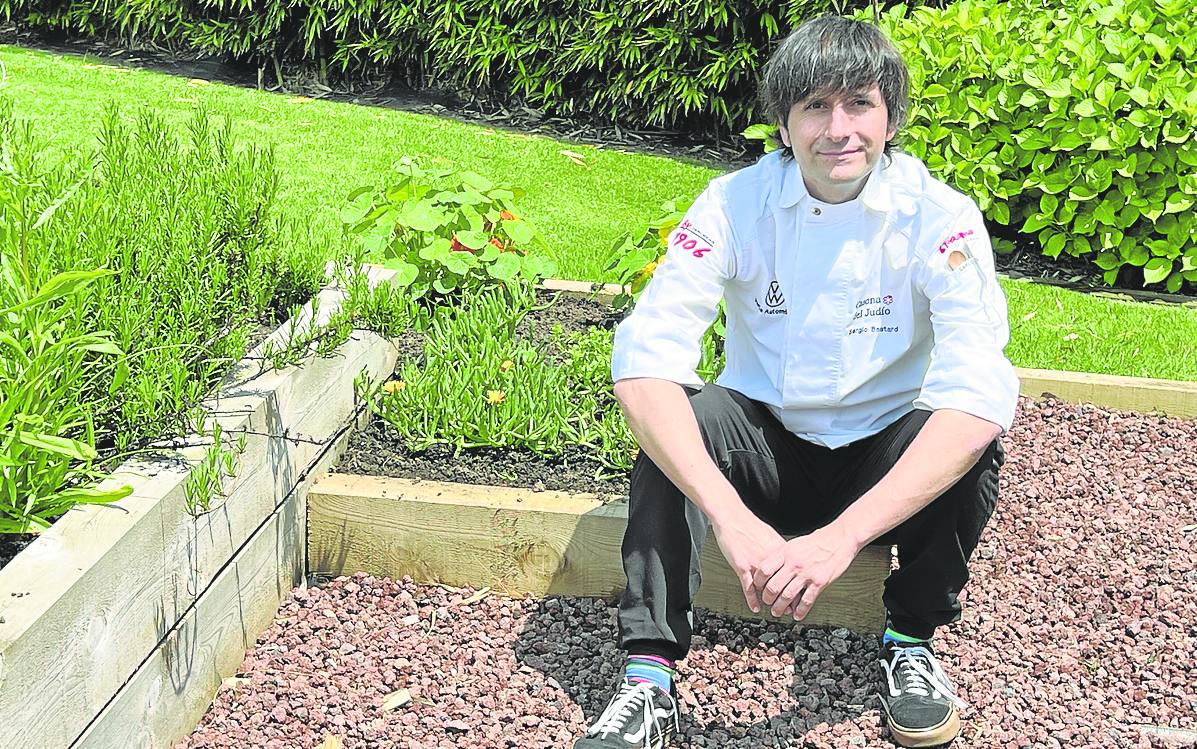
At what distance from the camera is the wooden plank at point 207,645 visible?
7.36ft

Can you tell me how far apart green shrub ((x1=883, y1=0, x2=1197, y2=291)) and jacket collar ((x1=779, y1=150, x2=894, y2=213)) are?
2.89 metres

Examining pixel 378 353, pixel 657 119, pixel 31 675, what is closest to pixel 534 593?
pixel 378 353

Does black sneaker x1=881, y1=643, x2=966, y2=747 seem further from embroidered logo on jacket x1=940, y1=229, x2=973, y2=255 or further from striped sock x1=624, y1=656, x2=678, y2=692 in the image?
embroidered logo on jacket x1=940, y1=229, x2=973, y2=255

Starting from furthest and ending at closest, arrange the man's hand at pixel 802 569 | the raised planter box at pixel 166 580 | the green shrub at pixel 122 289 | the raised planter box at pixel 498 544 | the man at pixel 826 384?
1. the raised planter box at pixel 498 544
2. the man at pixel 826 384
3. the man's hand at pixel 802 569
4. the green shrub at pixel 122 289
5. the raised planter box at pixel 166 580

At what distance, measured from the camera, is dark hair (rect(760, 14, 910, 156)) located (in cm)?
248

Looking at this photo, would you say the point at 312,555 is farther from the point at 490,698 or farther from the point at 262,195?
the point at 262,195

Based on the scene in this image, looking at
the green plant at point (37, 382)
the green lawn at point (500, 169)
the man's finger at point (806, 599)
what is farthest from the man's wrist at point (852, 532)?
the green lawn at point (500, 169)

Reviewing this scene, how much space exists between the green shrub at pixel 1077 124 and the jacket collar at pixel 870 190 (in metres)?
2.89

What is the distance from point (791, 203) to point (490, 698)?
47.9 inches

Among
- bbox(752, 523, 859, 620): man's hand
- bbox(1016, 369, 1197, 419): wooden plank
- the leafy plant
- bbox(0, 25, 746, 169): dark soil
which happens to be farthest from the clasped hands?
bbox(0, 25, 746, 169): dark soil

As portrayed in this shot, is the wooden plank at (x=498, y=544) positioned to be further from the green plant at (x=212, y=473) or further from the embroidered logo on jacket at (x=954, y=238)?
the embroidered logo on jacket at (x=954, y=238)

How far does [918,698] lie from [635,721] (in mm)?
596

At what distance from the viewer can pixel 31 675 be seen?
1893 millimetres

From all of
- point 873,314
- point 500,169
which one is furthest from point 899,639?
point 500,169
